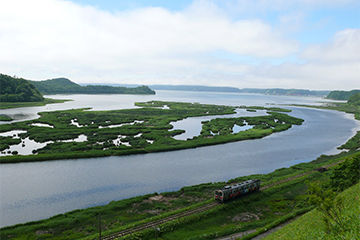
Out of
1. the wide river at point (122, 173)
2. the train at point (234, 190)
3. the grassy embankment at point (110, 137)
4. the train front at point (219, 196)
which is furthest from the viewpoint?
the grassy embankment at point (110, 137)

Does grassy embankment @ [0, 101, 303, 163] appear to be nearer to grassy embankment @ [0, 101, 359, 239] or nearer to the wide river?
the wide river

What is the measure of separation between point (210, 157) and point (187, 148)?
13.1 meters

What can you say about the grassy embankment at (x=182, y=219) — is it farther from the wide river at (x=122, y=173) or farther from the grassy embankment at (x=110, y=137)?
the grassy embankment at (x=110, y=137)

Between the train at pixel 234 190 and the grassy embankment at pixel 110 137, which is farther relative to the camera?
the grassy embankment at pixel 110 137

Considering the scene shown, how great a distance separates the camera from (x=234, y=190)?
1842 inches

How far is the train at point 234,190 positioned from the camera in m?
45.3

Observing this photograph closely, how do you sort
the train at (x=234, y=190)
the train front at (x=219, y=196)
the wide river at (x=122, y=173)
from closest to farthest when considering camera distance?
the train front at (x=219, y=196) → the train at (x=234, y=190) → the wide river at (x=122, y=173)

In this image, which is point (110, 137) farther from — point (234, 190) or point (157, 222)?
point (234, 190)

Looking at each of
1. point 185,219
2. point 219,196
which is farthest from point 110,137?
point 185,219

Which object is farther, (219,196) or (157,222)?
(219,196)

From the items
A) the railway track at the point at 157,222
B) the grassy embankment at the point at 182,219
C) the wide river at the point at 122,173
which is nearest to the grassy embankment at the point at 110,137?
the wide river at the point at 122,173

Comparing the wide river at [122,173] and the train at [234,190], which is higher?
the train at [234,190]

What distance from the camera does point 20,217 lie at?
1684 inches

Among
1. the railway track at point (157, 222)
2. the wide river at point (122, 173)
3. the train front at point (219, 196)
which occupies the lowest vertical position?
the wide river at point (122, 173)
